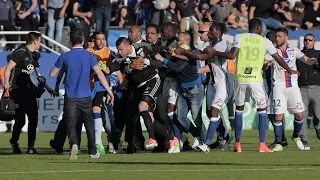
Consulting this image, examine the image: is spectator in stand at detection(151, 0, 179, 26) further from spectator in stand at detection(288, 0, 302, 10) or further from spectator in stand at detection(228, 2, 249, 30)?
spectator in stand at detection(288, 0, 302, 10)

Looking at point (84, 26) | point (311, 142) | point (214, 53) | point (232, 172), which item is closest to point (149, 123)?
point (214, 53)

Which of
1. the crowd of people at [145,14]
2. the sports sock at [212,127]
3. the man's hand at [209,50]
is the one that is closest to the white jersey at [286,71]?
the sports sock at [212,127]

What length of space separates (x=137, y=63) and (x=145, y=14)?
13.5m

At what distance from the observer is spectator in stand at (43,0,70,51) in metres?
30.9

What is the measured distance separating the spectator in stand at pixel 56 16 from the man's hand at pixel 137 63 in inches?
489

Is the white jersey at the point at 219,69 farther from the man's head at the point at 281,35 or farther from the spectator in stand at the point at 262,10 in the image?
the spectator in stand at the point at 262,10

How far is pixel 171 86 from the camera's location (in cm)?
2031

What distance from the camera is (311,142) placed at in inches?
939

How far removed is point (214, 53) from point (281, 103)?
2.30 metres

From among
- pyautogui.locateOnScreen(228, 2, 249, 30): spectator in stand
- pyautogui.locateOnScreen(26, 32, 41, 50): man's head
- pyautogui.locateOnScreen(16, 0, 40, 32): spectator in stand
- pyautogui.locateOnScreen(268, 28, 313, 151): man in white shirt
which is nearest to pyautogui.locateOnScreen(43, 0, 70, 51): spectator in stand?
pyautogui.locateOnScreen(16, 0, 40, 32): spectator in stand

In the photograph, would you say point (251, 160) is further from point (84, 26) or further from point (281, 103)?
point (84, 26)

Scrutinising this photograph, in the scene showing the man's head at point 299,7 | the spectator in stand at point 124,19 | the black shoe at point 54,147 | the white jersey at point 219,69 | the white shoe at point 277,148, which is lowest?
the black shoe at point 54,147

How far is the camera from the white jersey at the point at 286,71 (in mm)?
20562

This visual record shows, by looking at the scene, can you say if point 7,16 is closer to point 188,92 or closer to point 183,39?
point 183,39
